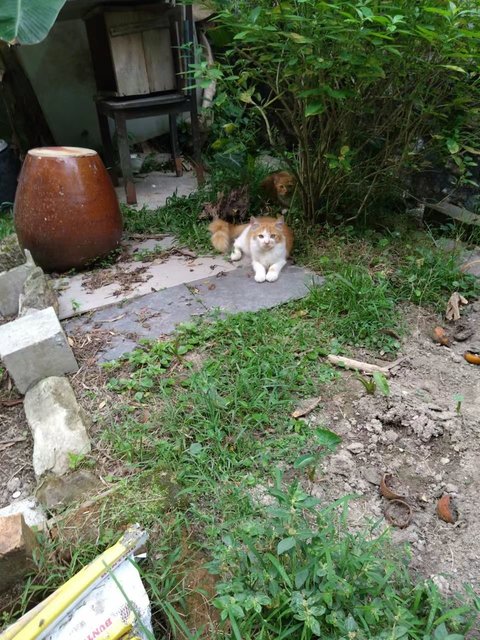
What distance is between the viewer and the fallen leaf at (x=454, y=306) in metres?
2.78

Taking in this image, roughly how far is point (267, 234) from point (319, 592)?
7.84 ft

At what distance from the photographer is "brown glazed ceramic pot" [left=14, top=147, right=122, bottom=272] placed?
10.9 feet

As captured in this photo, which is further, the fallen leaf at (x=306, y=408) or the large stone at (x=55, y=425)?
the fallen leaf at (x=306, y=408)

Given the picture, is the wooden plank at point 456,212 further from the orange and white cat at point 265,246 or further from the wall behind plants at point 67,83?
the wall behind plants at point 67,83

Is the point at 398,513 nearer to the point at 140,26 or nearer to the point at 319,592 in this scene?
the point at 319,592

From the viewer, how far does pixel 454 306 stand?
280 cm

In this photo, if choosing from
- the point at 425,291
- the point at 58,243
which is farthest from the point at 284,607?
the point at 58,243

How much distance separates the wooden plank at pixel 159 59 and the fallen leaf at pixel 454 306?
145 inches

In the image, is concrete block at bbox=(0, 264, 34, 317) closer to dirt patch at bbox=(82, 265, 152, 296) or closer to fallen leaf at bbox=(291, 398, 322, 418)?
dirt patch at bbox=(82, 265, 152, 296)

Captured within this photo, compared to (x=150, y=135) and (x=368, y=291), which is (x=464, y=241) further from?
(x=150, y=135)

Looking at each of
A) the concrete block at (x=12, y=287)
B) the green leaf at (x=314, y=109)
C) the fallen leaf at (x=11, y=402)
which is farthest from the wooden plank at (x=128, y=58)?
the fallen leaf at (x=11, y=402)

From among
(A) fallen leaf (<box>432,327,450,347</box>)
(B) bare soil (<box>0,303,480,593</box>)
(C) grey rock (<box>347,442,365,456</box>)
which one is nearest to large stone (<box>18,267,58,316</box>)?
(B) bare soil (<box>0,303,480,593</box>)

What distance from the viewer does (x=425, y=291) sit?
9.58 feet

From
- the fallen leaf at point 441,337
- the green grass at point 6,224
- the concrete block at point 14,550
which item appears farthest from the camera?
the green grass at point 6,224
